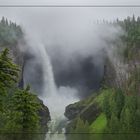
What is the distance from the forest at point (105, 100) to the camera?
1955 centimetres

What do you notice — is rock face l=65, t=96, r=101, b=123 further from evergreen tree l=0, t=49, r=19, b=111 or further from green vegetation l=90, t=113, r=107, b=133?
evergreen tree l=0, t=49, r=19, b=111

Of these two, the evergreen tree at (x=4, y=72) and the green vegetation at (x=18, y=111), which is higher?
the evergreen tree at (x=4, y=72)

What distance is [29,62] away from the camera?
73.8ft

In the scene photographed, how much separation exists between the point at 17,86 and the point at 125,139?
19.3ft

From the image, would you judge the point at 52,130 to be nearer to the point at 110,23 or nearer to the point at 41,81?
the point at 41,81

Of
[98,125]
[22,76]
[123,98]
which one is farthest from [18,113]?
[123,98]

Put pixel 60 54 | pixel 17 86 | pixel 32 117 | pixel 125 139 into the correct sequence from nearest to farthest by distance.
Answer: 1. pixel 32 117
2. pixel 17 86
3. pixel 125 139
4. pixel 60 54

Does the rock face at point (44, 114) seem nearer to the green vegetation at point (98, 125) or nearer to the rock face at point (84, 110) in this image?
the rock face at point (84, 110)

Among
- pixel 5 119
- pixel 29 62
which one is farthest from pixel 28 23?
pixel 5 119

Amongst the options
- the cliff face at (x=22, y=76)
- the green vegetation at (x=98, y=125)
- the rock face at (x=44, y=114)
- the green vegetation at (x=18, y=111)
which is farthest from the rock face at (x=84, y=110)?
the green vegetation at (x=18, y=111)

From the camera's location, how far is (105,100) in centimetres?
2264

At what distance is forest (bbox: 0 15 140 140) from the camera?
770 inches

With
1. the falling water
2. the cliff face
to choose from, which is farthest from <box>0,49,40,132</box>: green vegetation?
the falling water

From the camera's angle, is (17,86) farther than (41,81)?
No
